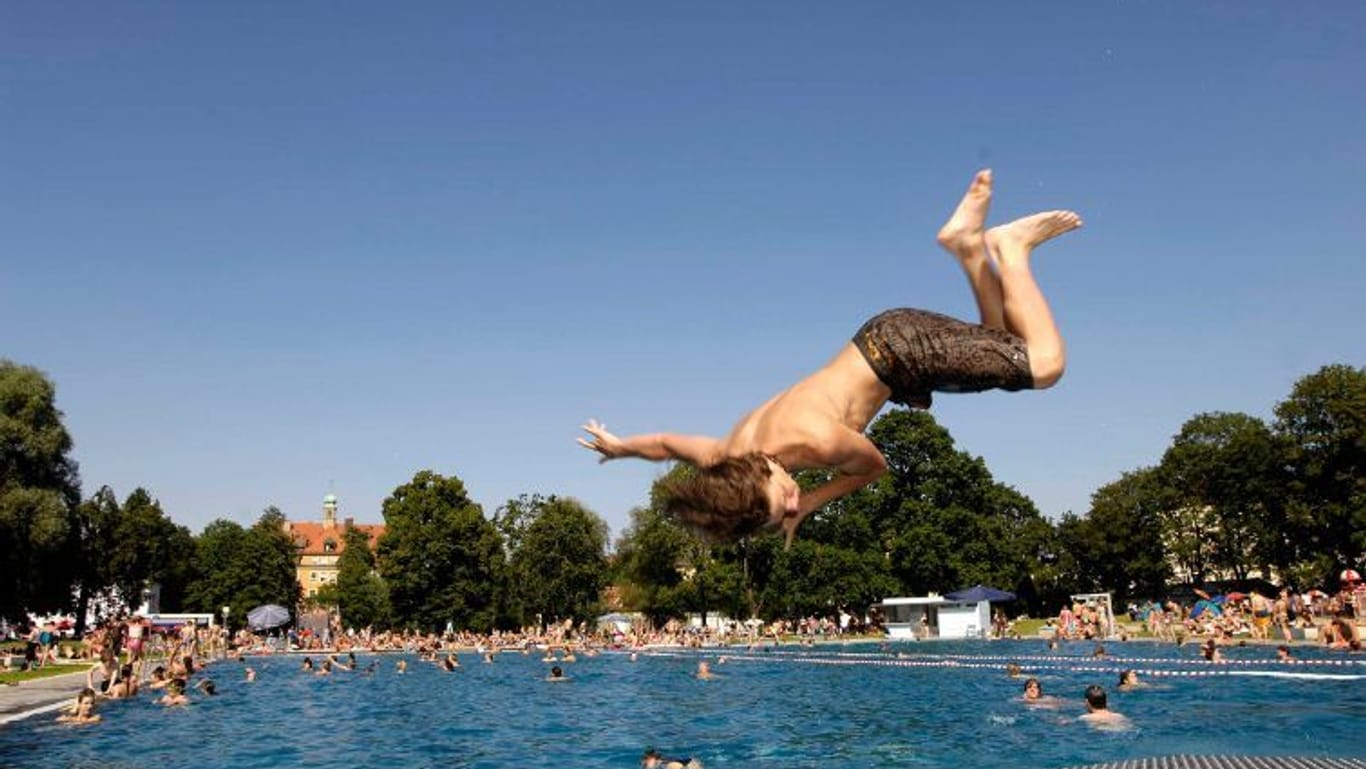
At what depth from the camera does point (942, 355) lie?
480cm

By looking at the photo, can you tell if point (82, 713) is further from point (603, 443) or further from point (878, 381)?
point (878, 381)

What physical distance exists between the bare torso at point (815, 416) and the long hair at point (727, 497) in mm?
116

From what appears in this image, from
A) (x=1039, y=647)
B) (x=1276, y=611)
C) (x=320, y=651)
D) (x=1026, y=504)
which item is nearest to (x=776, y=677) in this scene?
(x=1039, y=647)

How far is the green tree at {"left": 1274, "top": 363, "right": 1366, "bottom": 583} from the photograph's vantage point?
56.3m

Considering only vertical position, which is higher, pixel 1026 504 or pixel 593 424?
pixel 1026 504

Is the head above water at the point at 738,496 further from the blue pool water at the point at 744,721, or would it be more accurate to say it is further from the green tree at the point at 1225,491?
the green tree at the point at 1225,491

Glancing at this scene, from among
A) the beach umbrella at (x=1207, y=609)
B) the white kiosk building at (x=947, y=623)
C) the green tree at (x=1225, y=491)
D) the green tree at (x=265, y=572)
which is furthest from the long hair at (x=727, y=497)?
the green tree at (x=265, y=572)

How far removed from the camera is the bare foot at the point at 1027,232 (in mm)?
5055

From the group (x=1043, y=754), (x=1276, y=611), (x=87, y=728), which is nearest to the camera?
(x=1043, y=754)

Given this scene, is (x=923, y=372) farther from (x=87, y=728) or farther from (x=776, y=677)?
(x=776, y=677)

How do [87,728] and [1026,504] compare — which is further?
[1026,504]

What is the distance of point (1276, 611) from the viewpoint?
4416cm

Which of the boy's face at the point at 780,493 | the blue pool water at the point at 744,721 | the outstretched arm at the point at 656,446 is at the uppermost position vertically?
the outstretched arm at the point at 656,446

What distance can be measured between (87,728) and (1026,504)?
235ft
